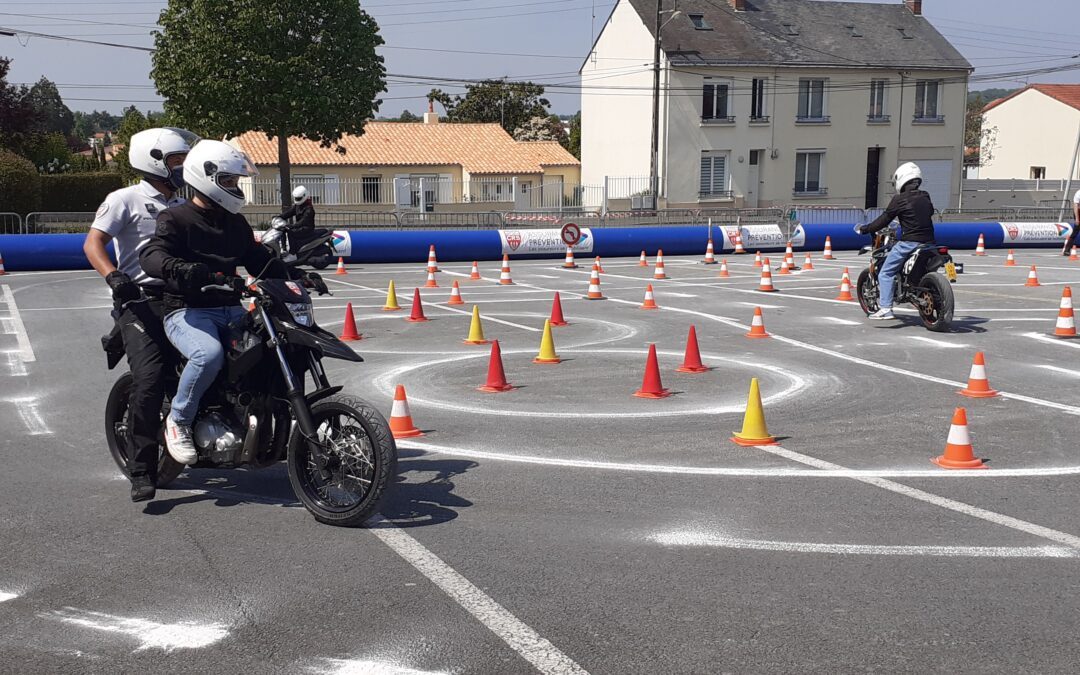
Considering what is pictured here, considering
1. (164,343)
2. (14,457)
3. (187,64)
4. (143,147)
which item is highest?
(187,64)

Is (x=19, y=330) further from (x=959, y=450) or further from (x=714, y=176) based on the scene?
(x=714, y=176)

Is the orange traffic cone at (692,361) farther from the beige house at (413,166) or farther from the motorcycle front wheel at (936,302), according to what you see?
the beige house at (413,166)

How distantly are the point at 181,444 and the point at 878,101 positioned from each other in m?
54.7

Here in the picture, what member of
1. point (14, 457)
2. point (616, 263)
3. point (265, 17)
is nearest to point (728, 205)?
point (265, 17)

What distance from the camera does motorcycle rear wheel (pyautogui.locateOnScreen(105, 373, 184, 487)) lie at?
21.9 feet

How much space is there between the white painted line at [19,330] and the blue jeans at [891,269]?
10.6 meters

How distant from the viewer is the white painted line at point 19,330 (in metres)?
12.5

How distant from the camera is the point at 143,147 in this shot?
22.4 feet

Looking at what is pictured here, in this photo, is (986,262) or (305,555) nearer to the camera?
(305,555)

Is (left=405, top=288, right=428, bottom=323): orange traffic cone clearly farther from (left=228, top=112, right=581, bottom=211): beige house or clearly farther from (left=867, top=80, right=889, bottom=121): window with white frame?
(left=867, top=80, right=889, bottom=121): window with white frame

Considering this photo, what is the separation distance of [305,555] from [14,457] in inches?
128

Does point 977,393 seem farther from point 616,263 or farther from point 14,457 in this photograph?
point 616,263

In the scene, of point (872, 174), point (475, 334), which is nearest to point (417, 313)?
point (475, 334)

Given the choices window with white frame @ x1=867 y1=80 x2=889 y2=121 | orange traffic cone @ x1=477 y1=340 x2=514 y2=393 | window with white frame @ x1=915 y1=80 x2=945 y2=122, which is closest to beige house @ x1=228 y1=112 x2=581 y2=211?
window with white frame @ x1=867 y1=80 x2=889 y2=121
